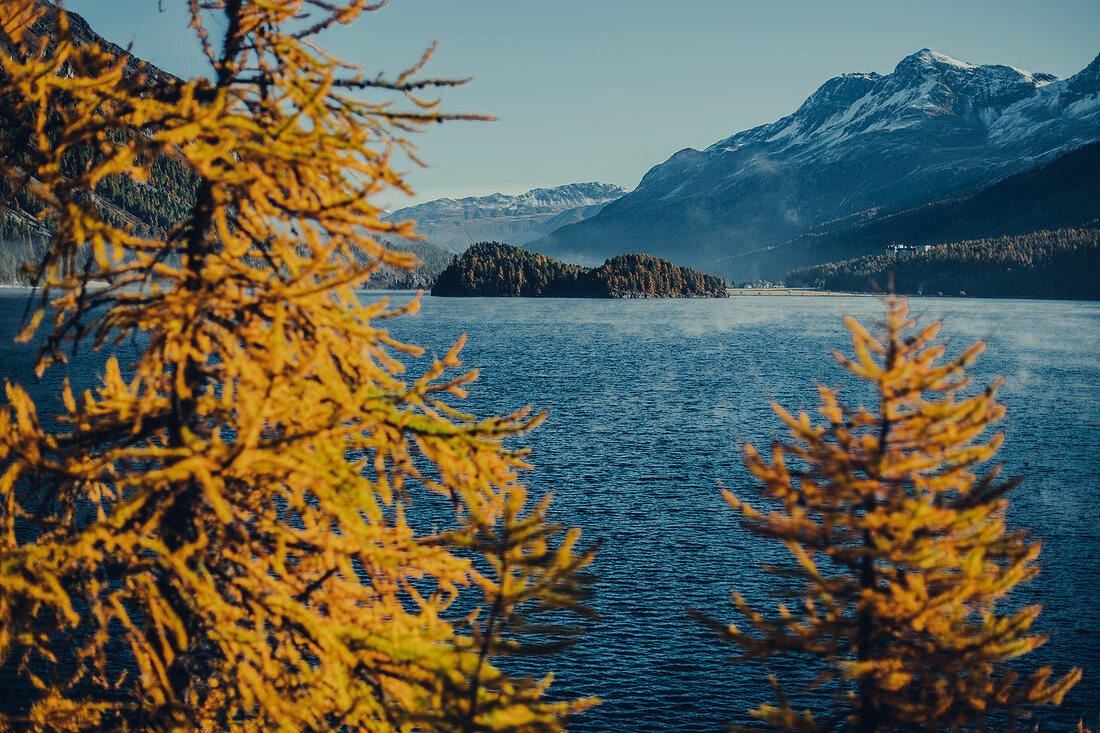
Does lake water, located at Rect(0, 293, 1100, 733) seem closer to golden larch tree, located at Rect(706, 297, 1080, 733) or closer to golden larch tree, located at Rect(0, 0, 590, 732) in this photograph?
golden larch tree, located at Rect(706, 297, 1080, 733)

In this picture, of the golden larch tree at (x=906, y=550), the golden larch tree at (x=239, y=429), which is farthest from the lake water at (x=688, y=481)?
the golden larch tree at (x=239, y=429)

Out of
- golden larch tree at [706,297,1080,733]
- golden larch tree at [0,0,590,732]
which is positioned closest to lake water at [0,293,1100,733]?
golden larch tree at [706,297,1080,733]

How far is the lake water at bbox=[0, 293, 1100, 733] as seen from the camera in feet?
86.4

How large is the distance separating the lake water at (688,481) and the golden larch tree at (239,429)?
1577 cm

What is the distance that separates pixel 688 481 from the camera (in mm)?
46312

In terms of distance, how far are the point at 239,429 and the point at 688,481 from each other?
1636 inches

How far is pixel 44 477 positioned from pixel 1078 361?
121m

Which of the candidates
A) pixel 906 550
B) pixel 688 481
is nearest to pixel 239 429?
pixel 906 550

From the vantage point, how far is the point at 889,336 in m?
8.78

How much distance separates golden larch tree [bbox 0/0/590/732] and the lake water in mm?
15768

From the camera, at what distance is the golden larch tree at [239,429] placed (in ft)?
21.0

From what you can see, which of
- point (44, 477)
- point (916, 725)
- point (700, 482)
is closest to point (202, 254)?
point (44, 477)

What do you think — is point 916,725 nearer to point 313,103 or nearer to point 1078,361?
A: point 313,103

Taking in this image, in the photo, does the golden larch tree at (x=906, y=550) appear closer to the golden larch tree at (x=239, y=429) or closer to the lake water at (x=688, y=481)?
the golden larch tree at (x=239, y=429)
